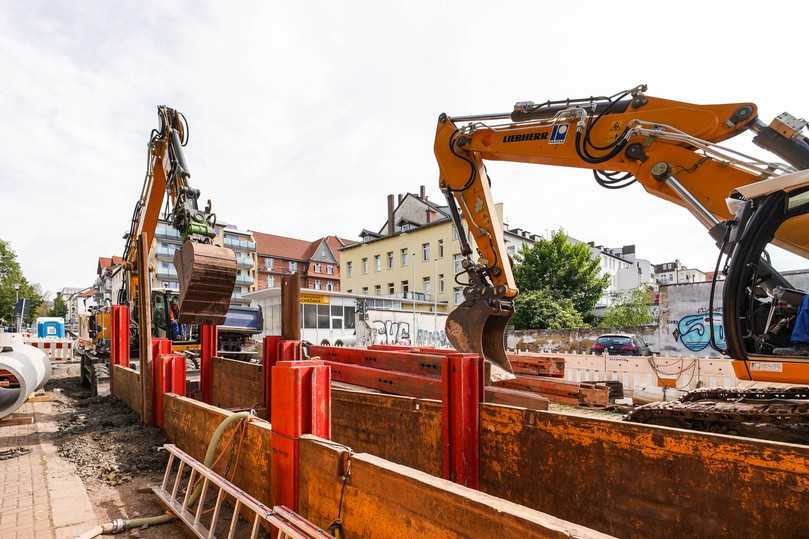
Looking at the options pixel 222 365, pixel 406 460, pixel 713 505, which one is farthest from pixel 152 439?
pixel 713 505

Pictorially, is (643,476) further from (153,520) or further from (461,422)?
(153,520)

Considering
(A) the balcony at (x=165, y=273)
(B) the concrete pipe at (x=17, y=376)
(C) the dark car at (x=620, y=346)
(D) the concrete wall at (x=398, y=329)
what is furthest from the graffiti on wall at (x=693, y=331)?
(A) the balcony at (x=165, y=273)

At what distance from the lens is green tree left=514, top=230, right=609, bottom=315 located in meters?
35.0

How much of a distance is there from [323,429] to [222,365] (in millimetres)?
5837

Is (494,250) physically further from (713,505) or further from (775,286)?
(713,505)

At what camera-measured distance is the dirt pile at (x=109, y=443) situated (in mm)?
5824

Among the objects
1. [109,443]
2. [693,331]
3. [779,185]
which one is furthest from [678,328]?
[109,443]

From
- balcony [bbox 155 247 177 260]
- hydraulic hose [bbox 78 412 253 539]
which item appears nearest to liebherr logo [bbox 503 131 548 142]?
hydraulic hose [bbox 78 412 253 539]

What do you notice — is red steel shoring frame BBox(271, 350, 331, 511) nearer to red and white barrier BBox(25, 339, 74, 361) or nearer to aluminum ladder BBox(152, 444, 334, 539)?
aluminum ladder BBox(152, 444, 334, 539)

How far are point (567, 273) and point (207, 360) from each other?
30.2 meters

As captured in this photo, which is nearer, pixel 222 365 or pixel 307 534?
pixel 307 534

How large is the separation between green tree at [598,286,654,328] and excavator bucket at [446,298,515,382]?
96.8 feet

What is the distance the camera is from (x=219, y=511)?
403cm

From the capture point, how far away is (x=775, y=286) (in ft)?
12.5
